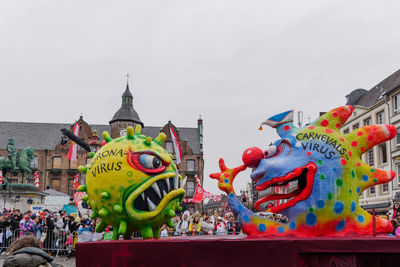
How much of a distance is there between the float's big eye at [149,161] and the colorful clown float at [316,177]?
1107 mm

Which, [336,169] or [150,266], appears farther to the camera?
[336,169]

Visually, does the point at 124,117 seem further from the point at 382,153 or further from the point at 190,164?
the point at 382,153

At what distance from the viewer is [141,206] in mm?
6715

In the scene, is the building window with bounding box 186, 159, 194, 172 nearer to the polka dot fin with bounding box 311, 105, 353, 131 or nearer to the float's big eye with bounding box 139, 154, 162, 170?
the float's big eye with bounding box 139, 154, 162, 170

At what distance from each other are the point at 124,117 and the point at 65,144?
7769mm

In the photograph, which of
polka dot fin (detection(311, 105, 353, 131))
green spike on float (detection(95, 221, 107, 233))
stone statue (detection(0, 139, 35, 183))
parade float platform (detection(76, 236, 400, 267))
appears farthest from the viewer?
stone statue (detection(0, 139, 35, 183))

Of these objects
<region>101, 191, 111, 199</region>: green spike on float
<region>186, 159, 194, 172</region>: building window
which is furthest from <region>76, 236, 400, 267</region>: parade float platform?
<region>186, 159, 194, 172</region>: building window

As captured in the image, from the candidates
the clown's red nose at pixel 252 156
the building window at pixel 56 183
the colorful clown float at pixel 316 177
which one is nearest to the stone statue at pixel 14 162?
the colorful clown float at pixel 316 177

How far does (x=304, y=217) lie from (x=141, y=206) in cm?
250

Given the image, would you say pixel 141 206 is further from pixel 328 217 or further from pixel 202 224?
pixel 202 224

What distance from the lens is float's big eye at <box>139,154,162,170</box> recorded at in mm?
6867

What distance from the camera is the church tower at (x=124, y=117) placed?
2082 inches

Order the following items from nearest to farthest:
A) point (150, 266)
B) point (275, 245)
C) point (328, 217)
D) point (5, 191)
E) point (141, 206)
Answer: point (275, 245)
point (150, 266)
point (328, 217)
point (141, 206)
point (5, 191)

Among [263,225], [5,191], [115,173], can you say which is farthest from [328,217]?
[5,191]
